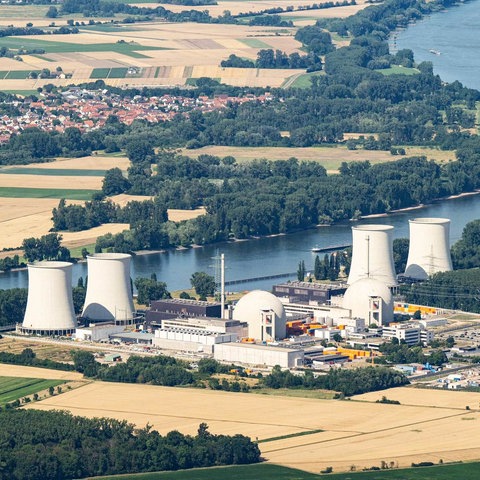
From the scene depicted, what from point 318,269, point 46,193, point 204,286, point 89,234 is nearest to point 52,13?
point 46,193

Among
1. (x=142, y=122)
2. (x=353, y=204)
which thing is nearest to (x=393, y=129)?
(x=142, y=122)

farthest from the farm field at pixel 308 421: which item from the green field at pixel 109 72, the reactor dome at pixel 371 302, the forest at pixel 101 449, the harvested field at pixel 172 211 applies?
the green field at pixel 109 72

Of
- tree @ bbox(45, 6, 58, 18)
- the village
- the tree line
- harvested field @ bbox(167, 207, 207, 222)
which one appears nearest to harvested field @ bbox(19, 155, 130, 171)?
the village

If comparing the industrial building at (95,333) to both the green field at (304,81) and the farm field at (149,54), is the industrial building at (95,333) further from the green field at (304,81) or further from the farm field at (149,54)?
the farm field at (149,54)

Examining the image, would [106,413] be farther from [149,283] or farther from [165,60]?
[165,60]

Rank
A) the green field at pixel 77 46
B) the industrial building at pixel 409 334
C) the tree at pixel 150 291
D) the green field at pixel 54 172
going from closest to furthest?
the industrial building at pixel 409 334 < the tree at pixel 150 291 < the green field at pixel 54 172 < the green field at pixel 77 46

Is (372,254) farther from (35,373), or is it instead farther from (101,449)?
(101,449)
